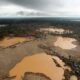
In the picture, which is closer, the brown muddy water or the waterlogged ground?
the brown muddy water

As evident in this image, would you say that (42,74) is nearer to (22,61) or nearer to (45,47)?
(22,61)

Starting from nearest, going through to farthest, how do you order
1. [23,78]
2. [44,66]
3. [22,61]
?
1. [23,78]
2. [44,66]
3. [22,61]

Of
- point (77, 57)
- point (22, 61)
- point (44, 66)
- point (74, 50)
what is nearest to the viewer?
point (44, 66)

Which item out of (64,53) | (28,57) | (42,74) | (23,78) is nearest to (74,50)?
(64,53)

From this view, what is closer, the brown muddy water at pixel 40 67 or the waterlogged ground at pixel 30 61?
the brown muddy water at pixel 40 67

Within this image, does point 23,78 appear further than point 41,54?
No

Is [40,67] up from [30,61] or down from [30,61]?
down

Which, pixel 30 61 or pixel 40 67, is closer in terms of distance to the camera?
pixel 40 67
